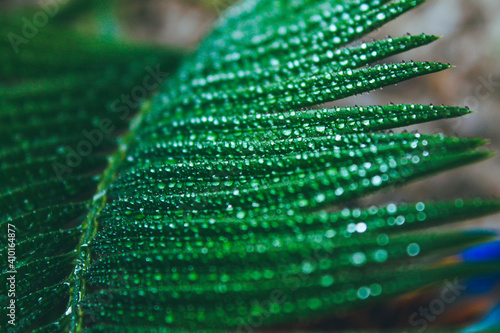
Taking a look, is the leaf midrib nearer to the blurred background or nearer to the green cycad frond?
the green cycad frond

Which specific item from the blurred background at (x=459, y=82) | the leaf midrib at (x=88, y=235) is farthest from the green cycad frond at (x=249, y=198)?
the blurred background at (x=459, y=82)

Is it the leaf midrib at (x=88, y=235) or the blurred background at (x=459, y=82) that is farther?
the blurred background at (x=459, y=82)

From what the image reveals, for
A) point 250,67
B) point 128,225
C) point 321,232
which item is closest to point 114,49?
point 250,67

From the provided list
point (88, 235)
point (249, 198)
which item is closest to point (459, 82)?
point (249, 198)

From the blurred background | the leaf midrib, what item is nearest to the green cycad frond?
the leaf midrib

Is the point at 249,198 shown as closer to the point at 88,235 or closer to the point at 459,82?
the point at 88,235

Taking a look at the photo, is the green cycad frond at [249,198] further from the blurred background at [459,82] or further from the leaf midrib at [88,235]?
the blurred background at [459,82]

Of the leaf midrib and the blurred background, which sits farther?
the blurred background

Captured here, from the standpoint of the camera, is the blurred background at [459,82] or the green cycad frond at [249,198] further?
the blurred background at [459,82]
